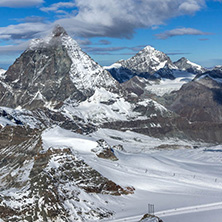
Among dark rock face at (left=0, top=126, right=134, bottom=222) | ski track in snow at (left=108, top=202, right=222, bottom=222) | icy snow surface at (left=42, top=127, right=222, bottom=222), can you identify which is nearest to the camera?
dark rock face at (left=0, top=126, right=134, bottom=222)

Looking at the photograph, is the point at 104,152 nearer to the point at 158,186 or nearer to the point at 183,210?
the point at 158,186

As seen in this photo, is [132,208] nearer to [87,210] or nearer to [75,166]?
[87,210]

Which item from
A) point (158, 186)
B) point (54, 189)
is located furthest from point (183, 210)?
point (54, 189)

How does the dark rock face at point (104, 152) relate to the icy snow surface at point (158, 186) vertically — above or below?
above

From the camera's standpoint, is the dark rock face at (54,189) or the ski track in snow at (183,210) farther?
the ski track in snow at (183,210)

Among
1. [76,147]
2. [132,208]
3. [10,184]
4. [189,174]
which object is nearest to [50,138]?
[76,147]

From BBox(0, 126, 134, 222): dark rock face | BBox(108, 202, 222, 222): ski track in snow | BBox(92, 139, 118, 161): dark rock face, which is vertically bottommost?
BBox(108, 202, 222, 222): ski track in snow

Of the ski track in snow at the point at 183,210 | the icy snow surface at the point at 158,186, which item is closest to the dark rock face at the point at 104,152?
the icy snow surface at the point at 158,186

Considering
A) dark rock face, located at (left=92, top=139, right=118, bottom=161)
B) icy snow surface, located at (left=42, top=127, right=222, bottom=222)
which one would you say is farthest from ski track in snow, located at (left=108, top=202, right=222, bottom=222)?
dark rock face, located at (left=92, top=139, right=118, bottom=161)

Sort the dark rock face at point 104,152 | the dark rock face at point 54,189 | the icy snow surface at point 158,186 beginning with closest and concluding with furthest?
1. the dark rock face at point 54,189
2. the icy snow surface at point 158,186
3. the dark rock face at point 104,152

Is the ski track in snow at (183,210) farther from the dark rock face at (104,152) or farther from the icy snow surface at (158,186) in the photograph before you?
the dark rock face at (104,152)

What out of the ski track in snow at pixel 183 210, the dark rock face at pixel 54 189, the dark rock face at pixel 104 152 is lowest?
the ski track in snow at pixel 183 210

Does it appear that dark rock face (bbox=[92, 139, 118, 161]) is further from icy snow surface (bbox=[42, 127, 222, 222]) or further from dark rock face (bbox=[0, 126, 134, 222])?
dark rock face (bbox=[0, 126, 134, 222])

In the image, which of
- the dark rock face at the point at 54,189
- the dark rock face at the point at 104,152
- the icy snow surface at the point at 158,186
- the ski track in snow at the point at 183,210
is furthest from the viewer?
the dark rock face at the point at 104,152
